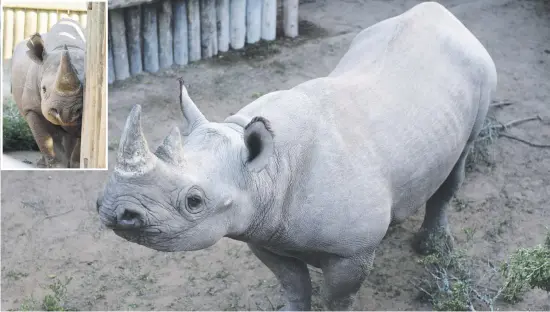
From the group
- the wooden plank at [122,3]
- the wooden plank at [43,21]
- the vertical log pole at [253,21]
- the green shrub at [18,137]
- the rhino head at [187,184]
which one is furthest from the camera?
the vertical log pole at [253,21]

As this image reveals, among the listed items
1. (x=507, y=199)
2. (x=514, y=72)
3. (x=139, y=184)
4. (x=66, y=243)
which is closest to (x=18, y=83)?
(x=66, y=243)

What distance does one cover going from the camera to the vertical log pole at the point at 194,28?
9102 millimetres

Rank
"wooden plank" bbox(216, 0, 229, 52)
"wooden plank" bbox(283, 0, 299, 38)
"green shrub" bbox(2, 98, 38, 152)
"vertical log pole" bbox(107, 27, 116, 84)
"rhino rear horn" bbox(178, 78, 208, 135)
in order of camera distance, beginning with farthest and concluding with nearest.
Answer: "wooden plank" bbox(283, 0, 299, 38) < "wooden plank" bbox(216, 0, 229, 52) < "vertical log pole" bbox(107, 27, 116, 84) < "green shrub" bbox(2, 98, 38, 152) < "rhino rear horn" bbox(178, 78, 208, 135)

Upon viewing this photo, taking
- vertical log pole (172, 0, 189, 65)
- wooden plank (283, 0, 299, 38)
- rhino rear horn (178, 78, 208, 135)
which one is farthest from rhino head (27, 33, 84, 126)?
wooden plank (283, 0, 299, 38)

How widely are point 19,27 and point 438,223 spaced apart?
3.46m

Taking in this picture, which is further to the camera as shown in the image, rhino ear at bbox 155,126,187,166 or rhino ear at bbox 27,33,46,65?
rhino ear at bbox 27,33,46,65

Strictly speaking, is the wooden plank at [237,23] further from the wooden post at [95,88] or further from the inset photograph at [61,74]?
the wooden post at [95,88]

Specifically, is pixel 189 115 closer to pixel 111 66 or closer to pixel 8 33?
pixel 8 33

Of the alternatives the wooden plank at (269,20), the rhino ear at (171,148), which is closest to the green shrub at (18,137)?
the rhino ear at (171,148)

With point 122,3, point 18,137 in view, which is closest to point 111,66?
point 122,3

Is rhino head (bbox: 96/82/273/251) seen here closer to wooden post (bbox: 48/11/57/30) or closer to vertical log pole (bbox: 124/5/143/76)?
wooden post (bbox: 48/11/57/30)

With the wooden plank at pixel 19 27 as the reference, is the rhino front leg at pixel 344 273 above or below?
below

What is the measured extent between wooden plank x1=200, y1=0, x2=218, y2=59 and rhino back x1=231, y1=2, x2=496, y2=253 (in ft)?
13.6

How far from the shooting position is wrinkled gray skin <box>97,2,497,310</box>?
3.31 metres
